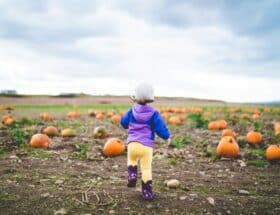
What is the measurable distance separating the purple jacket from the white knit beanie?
14 centimetres

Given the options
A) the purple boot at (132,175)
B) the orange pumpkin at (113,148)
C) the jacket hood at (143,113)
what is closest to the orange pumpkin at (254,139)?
the orange pumpkin at (113,148)

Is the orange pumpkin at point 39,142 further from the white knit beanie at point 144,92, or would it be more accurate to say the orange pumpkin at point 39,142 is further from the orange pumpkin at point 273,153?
the orange pumpkin at point 273,153

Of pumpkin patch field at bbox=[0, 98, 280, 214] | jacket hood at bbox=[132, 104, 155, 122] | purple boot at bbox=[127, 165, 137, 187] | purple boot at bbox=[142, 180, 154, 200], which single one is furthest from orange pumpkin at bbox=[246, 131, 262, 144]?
purple boot at bbox=[142, 180, 154, 200]

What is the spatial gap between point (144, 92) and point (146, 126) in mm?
483

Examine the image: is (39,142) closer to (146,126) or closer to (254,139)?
(146,126)

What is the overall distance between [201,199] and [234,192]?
0.69 meters

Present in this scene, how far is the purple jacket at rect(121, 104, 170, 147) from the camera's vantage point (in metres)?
5.27

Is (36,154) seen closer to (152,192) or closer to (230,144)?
(152,192)

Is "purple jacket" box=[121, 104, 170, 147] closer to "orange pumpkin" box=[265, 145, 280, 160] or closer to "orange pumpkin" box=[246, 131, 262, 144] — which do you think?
"orange pumpkin" box=[265, 145, 280, 160]

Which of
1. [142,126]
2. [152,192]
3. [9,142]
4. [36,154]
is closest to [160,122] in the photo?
[142,126]

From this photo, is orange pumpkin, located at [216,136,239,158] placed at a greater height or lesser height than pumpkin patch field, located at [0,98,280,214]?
greater

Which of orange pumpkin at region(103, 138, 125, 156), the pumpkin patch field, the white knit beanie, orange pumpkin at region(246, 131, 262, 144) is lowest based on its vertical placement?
the pumpkin patch field

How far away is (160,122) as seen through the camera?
17.3 ft

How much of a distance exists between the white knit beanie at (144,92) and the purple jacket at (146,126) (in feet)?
0.46
